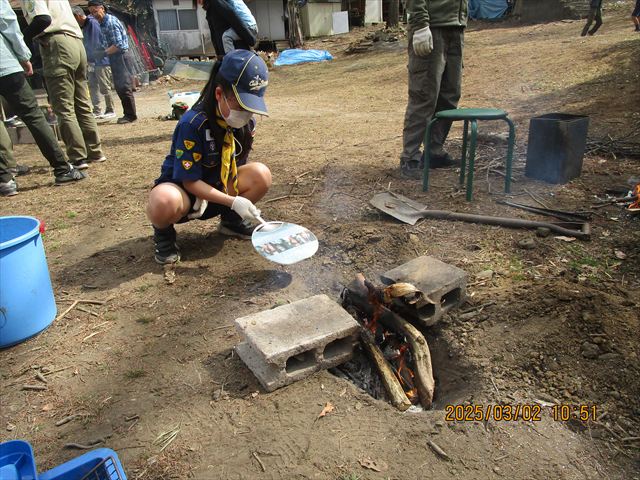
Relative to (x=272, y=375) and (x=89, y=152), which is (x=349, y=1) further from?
(x=272, y=375)

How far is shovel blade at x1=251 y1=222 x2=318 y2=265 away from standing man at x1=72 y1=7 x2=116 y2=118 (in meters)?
6.34

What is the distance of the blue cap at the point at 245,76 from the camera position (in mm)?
2615

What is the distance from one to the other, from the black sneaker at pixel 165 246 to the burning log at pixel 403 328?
4.30 feet

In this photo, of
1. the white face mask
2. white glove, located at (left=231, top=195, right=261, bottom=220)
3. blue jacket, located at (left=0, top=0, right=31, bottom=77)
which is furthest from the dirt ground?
blue jacket, located at (left=0, top=0, right=31, bottom=77)

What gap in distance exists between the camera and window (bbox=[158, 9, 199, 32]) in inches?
725

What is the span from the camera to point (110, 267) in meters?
3.31

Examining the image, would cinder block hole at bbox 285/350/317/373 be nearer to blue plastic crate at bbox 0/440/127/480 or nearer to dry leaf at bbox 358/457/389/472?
dry leaf at bbox 358/457/389/472

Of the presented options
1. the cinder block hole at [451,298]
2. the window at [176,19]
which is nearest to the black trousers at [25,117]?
the cinder block hole at [451,298]

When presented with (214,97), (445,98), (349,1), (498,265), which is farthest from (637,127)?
(349,1)

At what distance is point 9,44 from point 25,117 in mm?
671

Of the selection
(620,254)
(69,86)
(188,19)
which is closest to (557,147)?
(620,254)

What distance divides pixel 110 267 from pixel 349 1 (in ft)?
74.2

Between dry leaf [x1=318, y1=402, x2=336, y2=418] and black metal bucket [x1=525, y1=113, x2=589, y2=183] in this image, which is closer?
dry leaf [x1=318, y1=402, x2=336, y2=418]

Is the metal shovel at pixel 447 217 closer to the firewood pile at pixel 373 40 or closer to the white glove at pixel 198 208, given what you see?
the white glove at pixel 198 208
